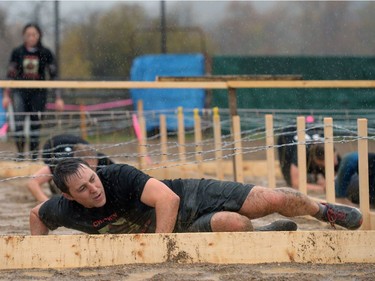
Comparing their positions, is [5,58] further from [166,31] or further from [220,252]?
[220,252]

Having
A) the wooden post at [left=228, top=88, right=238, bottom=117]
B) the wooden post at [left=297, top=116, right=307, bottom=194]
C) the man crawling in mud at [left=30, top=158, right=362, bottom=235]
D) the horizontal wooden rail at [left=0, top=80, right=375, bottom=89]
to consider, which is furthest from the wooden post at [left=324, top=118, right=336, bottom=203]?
the wooden post at [left=228, top=88, right=238, bottom=117]

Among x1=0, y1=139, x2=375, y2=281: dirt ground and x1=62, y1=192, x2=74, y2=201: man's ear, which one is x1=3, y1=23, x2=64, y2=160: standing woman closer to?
x1=62, y1=192, x2=74, y2=201: man's ear

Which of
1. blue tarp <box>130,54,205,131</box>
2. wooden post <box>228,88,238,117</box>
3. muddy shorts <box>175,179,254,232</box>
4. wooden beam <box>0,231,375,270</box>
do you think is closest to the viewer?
wooden beam <box>0,231,375,270</box>

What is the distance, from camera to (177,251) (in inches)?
243

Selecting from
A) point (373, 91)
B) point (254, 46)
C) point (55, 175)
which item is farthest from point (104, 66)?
point (55, 175)

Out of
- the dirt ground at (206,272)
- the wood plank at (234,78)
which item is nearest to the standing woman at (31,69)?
the wood plank at (234,78)

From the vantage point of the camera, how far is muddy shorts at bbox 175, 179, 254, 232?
6.77 metres

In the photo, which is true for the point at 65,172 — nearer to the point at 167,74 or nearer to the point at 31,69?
the point at 31,69

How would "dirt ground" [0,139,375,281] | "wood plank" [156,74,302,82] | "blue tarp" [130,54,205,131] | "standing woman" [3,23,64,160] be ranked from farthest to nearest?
"blue tarp" [130,54,205,131], "standing woman" [3,23,64,160], "wood plank" [156,74,302,82], "dirt ground" [0,139,375,281]

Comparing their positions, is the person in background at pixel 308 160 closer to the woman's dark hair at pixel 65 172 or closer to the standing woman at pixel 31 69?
the standing woman at pixel 31 69

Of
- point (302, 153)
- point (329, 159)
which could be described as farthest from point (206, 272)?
point (302, 153)

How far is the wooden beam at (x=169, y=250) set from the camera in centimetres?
618

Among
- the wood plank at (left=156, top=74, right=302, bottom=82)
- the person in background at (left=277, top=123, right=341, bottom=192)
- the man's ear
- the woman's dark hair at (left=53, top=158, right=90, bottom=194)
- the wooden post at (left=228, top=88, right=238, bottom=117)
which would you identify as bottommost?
the person in background at (left=277, top=123, right=341, bottom=192)

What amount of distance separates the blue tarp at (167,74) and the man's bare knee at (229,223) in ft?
38.9
